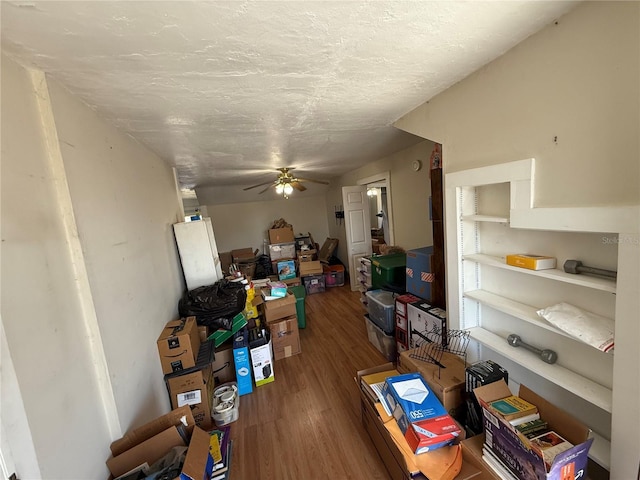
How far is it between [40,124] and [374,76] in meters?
1.48

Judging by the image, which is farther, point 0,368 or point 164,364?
point 164,364

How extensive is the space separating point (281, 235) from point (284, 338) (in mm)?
3492

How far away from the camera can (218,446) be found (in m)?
1.51

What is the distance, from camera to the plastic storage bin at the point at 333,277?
543 centimetres

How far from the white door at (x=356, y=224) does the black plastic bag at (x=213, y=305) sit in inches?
104

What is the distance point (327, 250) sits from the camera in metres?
6.28

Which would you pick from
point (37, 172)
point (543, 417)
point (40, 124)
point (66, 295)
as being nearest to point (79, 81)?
point (40, 124)

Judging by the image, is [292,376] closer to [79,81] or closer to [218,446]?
[218,446]

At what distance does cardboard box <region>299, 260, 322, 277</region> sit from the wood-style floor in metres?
2.01

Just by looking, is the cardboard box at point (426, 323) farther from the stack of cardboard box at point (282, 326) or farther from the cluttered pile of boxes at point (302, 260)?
the cluttered pile of boxes at point (302, 260)

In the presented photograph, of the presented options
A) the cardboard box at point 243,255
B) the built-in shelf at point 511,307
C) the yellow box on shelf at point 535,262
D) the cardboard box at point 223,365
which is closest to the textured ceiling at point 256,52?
the yellow box on shelf at point 535,262

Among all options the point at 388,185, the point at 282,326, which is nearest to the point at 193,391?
the point at 282,326

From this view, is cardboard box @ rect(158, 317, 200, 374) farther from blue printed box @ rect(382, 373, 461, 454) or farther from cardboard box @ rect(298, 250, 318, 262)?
cardboard box @ rect(298, 250, 318, 262)

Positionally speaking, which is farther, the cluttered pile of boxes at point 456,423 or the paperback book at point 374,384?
the paperback book at point 374,384
